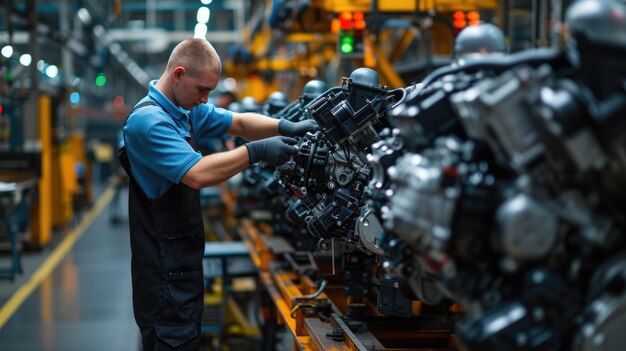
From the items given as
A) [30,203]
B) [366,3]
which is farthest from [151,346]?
[30,203]

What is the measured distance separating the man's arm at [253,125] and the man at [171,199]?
36 centimetres

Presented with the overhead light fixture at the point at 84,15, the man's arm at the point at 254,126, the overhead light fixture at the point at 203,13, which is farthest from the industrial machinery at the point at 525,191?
the overhead light fixture at the point at 84,15

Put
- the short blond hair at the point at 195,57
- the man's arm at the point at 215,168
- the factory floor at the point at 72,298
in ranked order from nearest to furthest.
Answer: the man's arm at the point at 215,168 → the short blond hair at the point at 195,57 → the factory floor at the point at 72,298

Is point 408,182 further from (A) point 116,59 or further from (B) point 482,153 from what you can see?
(A) point 116,59

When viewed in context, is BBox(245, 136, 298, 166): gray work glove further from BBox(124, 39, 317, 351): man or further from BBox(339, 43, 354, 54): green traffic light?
BBox(339, 43, 354, 54): green traffic light

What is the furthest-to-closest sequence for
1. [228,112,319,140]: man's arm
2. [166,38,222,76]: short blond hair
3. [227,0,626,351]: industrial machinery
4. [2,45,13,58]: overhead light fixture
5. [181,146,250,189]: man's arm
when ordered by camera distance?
[2,45,13,58]: overhead light fixture
[228,112,319,140]: man's arm
[166,38,222,76]: short blond hair
[181,146,250,189]: man's arm
[227,0,626,351]: industrial machinery

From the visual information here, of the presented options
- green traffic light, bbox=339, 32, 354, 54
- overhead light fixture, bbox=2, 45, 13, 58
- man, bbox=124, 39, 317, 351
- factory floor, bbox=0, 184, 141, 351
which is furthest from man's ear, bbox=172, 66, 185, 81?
overhead light fixture, bbox=2, 45, 13, 58

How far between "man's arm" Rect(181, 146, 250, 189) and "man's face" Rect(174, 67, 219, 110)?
0.36m

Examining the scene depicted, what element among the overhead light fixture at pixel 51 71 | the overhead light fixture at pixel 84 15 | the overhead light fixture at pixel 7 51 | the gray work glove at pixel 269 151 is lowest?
the overhead light fixture at pixel 51 71

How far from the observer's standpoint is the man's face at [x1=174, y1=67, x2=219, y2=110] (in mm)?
3549

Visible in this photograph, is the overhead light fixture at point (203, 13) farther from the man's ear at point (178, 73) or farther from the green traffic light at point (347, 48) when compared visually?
the man's ear at point (178, 73)

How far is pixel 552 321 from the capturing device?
2.03 meters

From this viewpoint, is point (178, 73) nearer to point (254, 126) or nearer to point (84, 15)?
point (254, 126)

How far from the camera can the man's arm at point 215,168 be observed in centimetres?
335
